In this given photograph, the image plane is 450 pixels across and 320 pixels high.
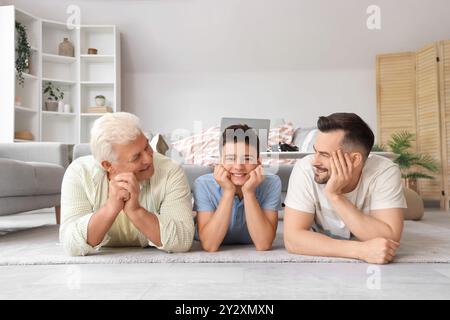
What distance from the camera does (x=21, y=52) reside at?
528 cm

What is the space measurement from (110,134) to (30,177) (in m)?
1.33

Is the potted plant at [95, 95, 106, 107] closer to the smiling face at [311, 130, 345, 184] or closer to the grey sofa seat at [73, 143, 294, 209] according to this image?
the grey sofa seat at [73, 143, 294, 209]

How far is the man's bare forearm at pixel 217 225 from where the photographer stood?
72.9 inches

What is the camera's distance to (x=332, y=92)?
19.6 feet

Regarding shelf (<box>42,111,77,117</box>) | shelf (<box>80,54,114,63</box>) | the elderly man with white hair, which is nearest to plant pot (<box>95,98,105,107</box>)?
shelf (<box>42,111,77,117</box>)

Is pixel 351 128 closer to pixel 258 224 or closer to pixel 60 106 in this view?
pixel 258 224

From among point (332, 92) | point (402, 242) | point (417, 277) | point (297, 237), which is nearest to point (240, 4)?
point (332, 92)

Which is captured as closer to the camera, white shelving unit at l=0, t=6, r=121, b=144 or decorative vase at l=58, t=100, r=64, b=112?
white shelving unit at l=0, t=6, r=121, b=144

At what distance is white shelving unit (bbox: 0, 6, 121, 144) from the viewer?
5.31 metres

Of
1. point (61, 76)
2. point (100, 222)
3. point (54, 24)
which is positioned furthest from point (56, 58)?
point (100, 222)

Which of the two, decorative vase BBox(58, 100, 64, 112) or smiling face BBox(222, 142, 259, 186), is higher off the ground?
decorative vase BBox(58, 100, 64, 112)

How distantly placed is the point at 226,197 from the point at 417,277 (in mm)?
730

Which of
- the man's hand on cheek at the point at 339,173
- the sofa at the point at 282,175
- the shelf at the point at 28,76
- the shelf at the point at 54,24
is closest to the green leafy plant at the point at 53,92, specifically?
the shelf at the point at 28,76

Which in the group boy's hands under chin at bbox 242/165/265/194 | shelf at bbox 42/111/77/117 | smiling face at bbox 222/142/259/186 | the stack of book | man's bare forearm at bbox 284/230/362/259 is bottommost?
man's bare forearm at bbox 284/230/362/259
